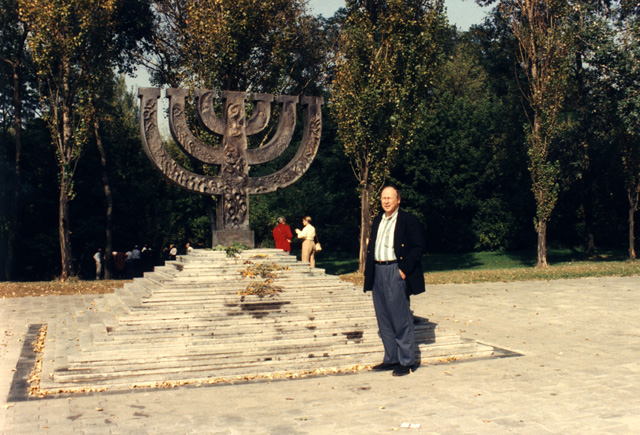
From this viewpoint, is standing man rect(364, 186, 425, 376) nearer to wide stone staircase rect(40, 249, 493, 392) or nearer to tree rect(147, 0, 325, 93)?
wide stone staircase rect(40, 249, 493, 392)

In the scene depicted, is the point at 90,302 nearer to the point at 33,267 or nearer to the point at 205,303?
the point at 205,303

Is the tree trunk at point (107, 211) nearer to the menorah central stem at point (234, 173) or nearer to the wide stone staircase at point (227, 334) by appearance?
the menorah central stem at point (234, 173)

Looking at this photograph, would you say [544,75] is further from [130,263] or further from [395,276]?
[395,276]

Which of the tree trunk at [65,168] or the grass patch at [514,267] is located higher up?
the tree trunk at [65,168]

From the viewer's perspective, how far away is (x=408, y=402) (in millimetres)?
6035

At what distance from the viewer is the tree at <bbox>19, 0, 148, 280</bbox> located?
2002cm

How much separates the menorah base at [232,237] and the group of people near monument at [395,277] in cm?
386

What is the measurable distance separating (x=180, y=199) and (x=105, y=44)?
1387 cm

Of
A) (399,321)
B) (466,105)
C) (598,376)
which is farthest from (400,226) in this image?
(466,105)

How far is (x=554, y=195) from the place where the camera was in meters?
24.3

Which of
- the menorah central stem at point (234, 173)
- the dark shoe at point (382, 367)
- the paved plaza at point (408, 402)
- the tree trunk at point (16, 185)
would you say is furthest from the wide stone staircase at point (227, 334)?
the tree trunk at point (16, 185)

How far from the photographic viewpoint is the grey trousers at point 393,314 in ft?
23.6

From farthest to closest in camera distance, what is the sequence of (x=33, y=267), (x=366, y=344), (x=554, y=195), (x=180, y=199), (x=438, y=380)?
(x=180, y=199) → (x=33, y=267) → (x=554, y=195) → (x=366, y=344) → (x=438, y=380)

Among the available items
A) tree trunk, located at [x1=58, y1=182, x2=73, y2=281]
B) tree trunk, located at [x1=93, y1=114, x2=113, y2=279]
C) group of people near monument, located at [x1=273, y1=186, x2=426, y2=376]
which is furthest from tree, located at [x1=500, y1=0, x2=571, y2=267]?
group of people near monument, located at [x1=273, y1=186, x2=426, y2=376]
